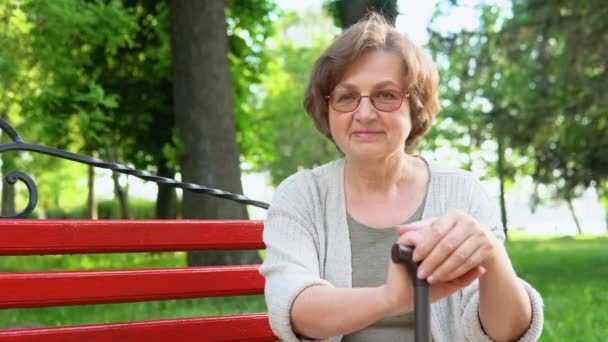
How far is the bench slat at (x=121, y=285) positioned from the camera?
7.59 ft

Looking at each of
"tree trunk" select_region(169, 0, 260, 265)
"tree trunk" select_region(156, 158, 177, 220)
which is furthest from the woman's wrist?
"tree trunk" select_region(156, 158, 177, 220)

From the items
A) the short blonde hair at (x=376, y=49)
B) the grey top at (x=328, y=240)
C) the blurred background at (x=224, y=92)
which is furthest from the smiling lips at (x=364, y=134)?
the blurred background at (x=224, y=92)

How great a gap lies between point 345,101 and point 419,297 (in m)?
0.83

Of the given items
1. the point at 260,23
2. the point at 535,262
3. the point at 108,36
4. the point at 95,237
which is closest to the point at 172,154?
the point at 108,36

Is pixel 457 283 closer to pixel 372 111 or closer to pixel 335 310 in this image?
pixel 335 310

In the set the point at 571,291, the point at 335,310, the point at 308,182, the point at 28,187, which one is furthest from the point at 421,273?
the point at 571,291

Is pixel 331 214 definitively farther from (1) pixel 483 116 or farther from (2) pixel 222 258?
(1) pixel 483 116

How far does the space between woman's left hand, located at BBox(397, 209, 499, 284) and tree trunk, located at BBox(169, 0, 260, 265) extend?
7.14m

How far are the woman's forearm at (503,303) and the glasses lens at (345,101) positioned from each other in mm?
509

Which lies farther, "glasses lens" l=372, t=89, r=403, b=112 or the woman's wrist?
"glasses lens" l=372, t=89, r=403, b=112

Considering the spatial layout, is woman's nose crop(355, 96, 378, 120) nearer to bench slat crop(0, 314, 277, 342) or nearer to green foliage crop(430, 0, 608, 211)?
bench slat crop(0, 314, 277, 342)

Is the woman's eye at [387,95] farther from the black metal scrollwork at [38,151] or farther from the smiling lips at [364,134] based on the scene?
the black metal scrollwork at [38,151]

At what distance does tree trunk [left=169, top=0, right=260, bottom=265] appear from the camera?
8.68 meters

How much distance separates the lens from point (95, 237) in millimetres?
2416
